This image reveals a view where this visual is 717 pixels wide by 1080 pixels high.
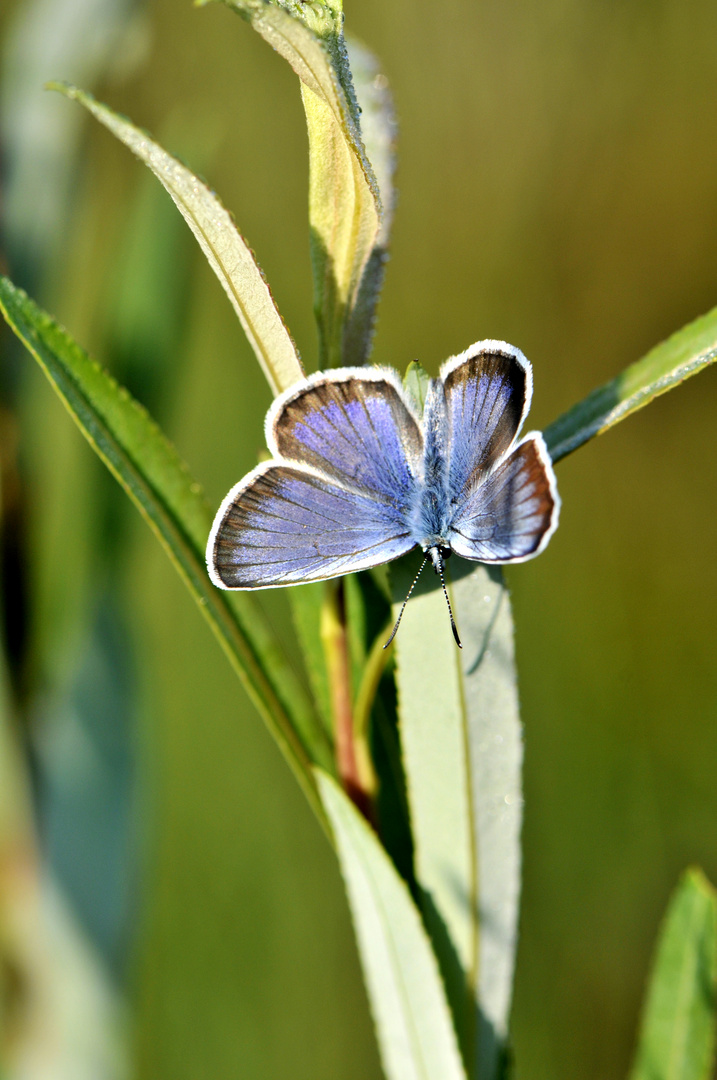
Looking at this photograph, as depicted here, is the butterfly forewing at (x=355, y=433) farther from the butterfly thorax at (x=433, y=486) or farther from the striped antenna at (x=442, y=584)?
the striped antenna at (x=442, y=584)

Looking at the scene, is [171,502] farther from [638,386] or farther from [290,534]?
[638,386]

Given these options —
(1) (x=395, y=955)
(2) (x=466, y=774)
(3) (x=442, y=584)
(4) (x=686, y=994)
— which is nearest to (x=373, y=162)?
(3) (x=442, y=584)

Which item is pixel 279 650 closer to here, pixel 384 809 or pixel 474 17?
pixel 384 809

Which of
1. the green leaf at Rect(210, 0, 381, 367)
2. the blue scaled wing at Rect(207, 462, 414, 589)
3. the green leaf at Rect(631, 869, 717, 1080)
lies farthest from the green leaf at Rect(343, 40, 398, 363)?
the green leaf at Rect(631, 869, 717, 1080)

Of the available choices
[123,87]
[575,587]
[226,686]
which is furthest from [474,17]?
[226,686]

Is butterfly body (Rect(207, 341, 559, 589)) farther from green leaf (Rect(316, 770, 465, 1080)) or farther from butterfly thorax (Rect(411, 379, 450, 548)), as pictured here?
green leaf (Rect(316, 770, 465, 1080))
